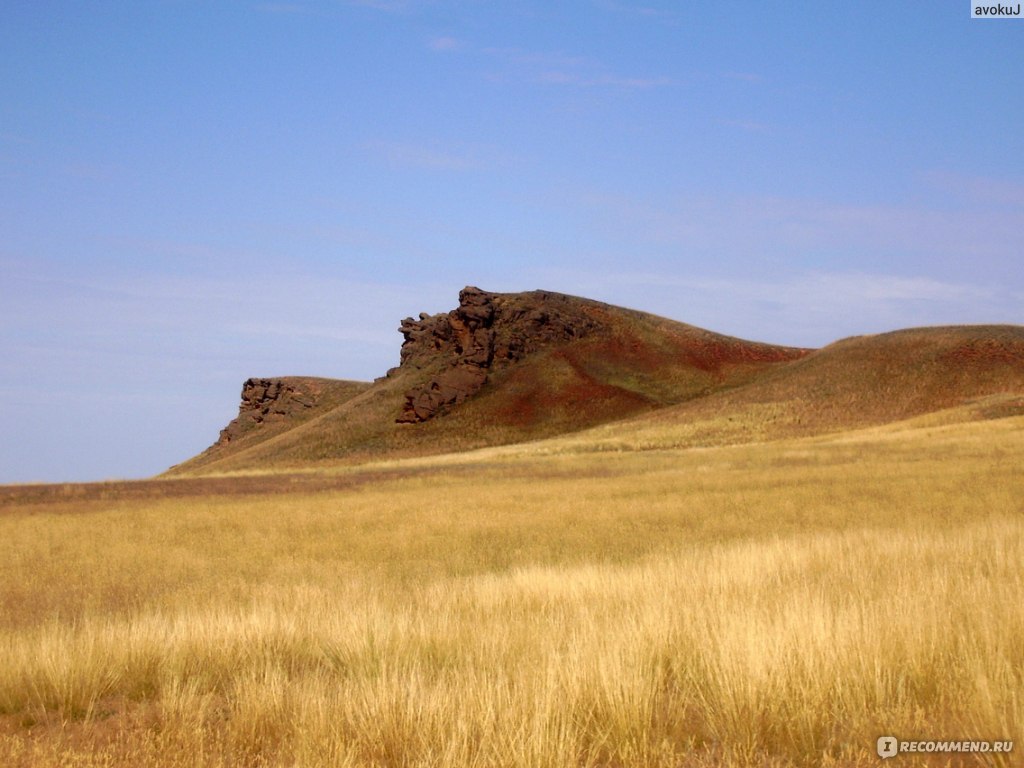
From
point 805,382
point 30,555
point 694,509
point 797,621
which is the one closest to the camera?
point 797,621

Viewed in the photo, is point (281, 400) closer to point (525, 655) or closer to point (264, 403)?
point (264, 403)

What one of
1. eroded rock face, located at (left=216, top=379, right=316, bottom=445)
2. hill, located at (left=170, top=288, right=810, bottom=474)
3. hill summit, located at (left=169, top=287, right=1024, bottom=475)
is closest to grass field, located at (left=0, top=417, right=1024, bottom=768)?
hill summit, located at (left=169, top=287, right=1024, bottom=475)

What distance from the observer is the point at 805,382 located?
84.2 m

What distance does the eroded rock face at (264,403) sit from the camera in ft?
423

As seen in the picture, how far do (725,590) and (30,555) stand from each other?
1534cm

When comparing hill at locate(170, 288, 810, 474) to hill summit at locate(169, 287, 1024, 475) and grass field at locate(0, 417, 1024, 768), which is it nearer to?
hill summit at locate(169, 287, 1024, 475)

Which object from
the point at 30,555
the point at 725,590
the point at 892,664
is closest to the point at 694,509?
the point at 725,590

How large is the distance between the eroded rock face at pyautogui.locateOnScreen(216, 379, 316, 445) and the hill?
0.46 meters

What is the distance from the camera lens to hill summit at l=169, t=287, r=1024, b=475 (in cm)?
7525

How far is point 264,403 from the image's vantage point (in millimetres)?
133625

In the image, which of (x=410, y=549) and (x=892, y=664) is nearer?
(x=892, y=664)

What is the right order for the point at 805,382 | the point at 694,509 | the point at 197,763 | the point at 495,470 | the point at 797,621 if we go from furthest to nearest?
the point at 805,382
the point at 495,470
the point at 694,509
the point at 797,621
the point at 197,763

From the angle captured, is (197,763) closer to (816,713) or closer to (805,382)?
(816,713)

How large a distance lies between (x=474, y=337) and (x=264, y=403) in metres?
44.3
